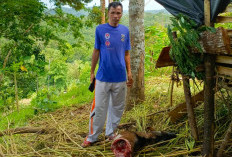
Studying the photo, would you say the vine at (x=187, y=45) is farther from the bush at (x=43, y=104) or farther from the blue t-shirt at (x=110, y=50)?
the bush at (x=43, y=104)

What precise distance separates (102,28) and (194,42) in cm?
122

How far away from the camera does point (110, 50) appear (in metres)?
2.68

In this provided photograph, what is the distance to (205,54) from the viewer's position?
1928 mm

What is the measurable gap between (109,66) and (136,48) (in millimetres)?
1462

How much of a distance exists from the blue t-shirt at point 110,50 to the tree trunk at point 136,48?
1.26 meters

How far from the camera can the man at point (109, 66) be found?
2664 mm

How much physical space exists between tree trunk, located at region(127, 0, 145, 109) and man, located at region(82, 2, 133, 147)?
1.12 meters

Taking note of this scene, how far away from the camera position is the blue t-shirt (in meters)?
2.67

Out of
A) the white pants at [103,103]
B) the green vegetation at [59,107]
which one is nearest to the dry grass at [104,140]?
the green vegetation at [59,107]

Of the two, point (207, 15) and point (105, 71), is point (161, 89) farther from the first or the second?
point (207, 15)

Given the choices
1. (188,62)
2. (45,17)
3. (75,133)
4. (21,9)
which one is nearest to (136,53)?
(75,133)

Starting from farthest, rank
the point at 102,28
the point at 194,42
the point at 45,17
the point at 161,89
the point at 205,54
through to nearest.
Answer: the point at 45,17 → the point at 161,89 → the point at 102,28 → the point at 205,54 → the point at 194,42

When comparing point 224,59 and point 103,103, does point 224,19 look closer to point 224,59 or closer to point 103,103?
point 224,59

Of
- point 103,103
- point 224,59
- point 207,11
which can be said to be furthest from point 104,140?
point 207,11
